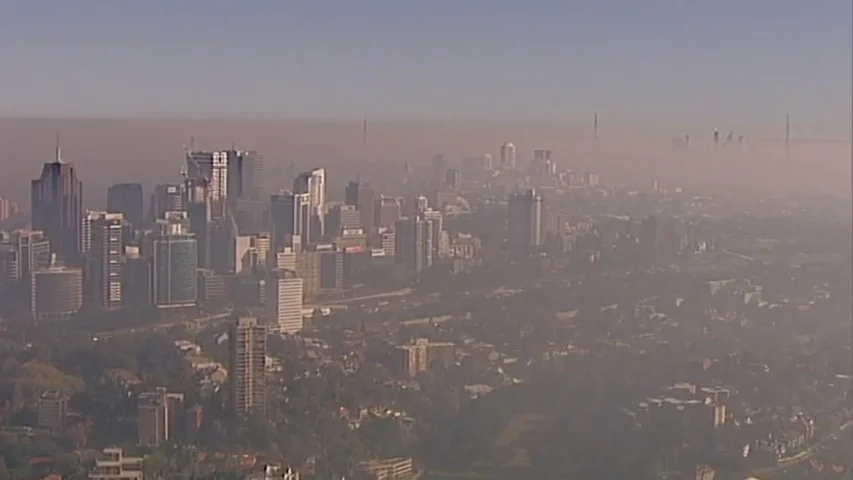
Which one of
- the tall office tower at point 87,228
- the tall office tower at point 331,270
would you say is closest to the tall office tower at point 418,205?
the tall office tower at point 331,270

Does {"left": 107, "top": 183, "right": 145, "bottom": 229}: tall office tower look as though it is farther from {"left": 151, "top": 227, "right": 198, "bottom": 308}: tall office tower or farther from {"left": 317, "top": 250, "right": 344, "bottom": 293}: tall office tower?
{"left": 317, "top": 250, "right": 344, "bottom": 293}: tall office tower

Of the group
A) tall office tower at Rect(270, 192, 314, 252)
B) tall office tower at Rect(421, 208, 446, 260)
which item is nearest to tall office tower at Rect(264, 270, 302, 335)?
tall office tower at Rect(270, 192, 314, 252)

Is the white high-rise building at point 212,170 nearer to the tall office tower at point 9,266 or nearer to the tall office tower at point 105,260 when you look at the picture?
the tall office tower at point 105,260

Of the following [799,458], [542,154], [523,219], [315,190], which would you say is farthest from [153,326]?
[799,458]

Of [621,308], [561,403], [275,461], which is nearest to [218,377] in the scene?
[275,461]

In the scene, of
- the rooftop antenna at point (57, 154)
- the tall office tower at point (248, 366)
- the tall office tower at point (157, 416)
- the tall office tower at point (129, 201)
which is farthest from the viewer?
the tall office tower at point (129, 201)

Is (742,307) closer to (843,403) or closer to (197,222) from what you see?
(843,403)

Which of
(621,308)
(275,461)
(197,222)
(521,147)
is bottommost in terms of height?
(275,461)

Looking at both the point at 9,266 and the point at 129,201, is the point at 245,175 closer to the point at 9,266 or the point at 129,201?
the point at 129,201
